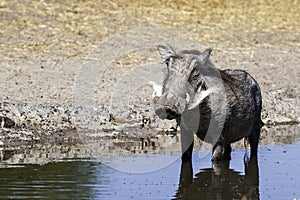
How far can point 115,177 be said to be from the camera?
6.89m

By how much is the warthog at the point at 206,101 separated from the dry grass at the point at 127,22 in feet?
19.7

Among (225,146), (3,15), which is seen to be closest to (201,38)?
(3,15)

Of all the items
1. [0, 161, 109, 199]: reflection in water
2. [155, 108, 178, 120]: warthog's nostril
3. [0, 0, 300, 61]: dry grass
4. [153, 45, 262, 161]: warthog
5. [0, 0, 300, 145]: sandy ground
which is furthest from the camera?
[0, 0, 300, 61]: dry grass

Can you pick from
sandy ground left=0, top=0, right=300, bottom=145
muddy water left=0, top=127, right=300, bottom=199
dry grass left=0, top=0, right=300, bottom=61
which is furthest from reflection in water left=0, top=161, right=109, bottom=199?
dry grass left=0, top=0, right=300, bottom=61

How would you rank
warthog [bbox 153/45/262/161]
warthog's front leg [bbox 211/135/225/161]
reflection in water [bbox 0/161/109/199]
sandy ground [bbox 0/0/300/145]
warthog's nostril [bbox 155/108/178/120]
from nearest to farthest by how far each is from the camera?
reflection in water [bbox 0/161/109/199]
warthog's nostril [bbox 155/108/178/120]
warthog [bbox 153/45/262/161]
warthog's front leg [bbox 211/135/225/161]
sandy ground [bbox 0/0/300/145]

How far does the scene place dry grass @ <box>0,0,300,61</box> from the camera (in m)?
14.1

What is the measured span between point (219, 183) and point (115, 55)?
7283 millimetres

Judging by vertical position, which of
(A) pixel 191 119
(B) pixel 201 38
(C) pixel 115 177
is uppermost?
(B) pixel 201 38

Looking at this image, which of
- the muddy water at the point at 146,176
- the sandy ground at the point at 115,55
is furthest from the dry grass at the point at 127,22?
the muddy water at the point at 146,176

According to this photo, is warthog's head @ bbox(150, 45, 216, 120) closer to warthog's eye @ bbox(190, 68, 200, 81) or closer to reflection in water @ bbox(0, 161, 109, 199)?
warthog's eye @ bbox(190, 68, 200, 81)

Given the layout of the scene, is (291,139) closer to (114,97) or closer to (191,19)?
(114,97)

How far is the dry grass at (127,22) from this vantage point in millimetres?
14141

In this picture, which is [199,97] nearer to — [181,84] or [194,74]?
[194,74]

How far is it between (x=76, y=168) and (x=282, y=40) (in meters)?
9.57
